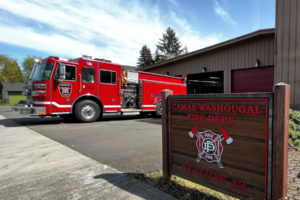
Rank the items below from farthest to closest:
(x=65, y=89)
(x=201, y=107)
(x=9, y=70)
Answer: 1. (x=9, y=70)
2. (x=65, y=89)
3. (x=201, y=107)

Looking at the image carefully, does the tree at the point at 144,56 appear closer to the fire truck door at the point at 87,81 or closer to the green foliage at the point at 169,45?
the green foliage at the point at 169,45

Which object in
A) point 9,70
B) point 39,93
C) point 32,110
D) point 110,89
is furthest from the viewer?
point 9,70

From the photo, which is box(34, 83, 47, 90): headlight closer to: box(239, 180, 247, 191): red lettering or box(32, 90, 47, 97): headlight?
box(32, 90, 47, 97): headlight

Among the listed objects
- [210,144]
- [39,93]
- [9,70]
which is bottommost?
[210,144]

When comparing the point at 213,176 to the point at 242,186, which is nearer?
the point at 242,186

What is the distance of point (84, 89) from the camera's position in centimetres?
882

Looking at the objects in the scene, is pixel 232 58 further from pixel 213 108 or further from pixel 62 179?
pixel 62 179

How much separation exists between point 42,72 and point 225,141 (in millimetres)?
8301

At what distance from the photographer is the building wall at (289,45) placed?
23.3 ft

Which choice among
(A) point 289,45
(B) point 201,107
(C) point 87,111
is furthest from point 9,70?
(B) point 201,107

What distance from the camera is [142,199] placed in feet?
7.58

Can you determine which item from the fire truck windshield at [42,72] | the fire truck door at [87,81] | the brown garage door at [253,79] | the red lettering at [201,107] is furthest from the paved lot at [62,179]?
the brown garage door at [253,79]

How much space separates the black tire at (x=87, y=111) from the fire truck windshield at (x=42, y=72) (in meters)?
1.74

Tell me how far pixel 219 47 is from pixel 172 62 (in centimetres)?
467
